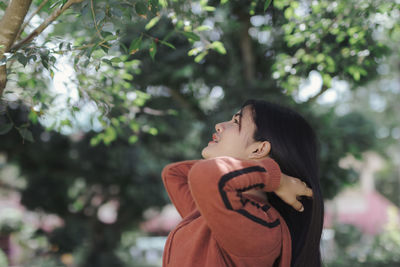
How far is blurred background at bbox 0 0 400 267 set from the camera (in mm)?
2041

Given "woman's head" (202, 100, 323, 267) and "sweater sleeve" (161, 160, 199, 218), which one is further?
"sweater sleeve" (161, 160, 199, 218)

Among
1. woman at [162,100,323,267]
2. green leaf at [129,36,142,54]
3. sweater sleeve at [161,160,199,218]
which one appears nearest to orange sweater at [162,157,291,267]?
woman at [162,100,323,267]

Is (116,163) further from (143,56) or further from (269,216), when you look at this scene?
(269,216)

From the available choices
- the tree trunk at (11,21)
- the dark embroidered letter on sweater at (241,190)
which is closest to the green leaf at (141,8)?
the tree trunk at (11,21)

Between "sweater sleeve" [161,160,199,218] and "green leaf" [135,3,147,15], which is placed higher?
"green leaf" [135,3,147,15]

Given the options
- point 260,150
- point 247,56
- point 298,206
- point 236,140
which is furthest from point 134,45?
point 247,56

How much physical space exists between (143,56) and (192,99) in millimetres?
1203

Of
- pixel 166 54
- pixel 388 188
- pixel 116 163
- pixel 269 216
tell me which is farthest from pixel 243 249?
pixel 388 188

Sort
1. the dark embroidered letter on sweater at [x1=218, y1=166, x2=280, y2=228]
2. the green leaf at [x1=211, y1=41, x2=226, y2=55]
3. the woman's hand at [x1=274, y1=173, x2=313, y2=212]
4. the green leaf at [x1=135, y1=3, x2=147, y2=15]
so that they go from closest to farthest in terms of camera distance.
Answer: the dark embroidered letter on sweater at [x1=218, y1=166, x2=280, y2=228]
the woman's hand at [x1=274, y1=173, x2=313, y2=212]
the green leaf at [x1=135, y1=3, x2=147, y2=15]
the green leaf at [x1=211, y1=41, x2=226, y2=55]

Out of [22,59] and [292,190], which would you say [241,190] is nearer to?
[292,190]

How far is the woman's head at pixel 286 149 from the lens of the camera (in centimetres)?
159

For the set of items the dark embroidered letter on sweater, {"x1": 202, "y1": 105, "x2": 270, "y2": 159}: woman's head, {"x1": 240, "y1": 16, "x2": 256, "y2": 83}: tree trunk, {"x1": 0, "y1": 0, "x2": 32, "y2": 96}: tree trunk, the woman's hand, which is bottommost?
the woman's hand

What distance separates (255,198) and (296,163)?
9.5 inches

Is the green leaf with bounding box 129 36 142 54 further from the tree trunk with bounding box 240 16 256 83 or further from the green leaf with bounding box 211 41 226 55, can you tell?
the tree trunk with bounding box 240 16 256 83
